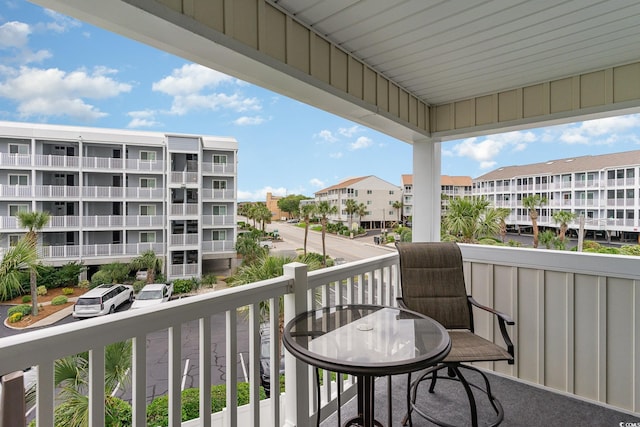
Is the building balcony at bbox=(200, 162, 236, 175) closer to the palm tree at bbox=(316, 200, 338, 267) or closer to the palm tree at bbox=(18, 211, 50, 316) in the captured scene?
the palm tree at bbox=(18, 211, 50, 316)

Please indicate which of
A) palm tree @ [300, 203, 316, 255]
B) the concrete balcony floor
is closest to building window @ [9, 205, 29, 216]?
palm tree @ [300, 203, 316, 255]

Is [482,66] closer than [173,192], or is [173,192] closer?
[173,192]

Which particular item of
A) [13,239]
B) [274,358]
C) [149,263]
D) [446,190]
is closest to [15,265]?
[13,239]

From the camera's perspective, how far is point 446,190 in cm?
350

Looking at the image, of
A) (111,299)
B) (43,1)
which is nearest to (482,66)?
(43,1)

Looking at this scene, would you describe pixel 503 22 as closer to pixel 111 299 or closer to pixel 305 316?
pixel 305 316

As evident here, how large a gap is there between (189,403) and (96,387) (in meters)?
2.07

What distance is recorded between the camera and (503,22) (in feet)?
6.40

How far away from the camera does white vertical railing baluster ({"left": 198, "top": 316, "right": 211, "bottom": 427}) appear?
4.73 feet

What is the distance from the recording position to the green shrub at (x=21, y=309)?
1.33 meters

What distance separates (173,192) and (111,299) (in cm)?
85

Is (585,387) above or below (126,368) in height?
below

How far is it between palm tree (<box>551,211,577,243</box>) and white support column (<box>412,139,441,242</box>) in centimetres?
106

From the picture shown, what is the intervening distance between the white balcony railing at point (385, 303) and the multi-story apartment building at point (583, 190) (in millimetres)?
309
